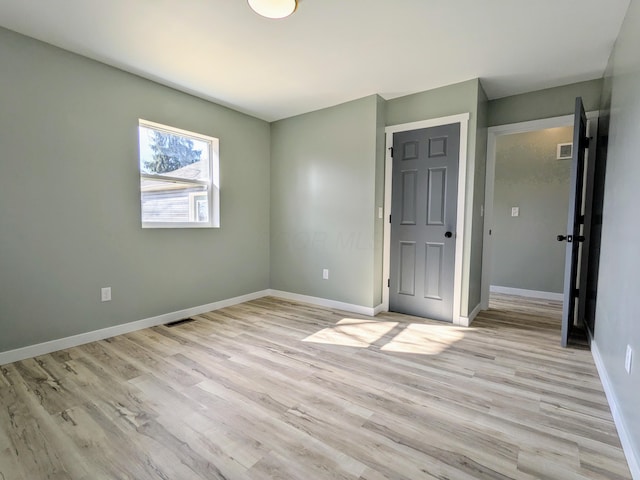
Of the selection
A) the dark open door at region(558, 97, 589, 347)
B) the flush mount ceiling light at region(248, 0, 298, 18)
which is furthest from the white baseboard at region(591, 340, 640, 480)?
the flush mount ceiling light at region(248, 0, 298, 18)

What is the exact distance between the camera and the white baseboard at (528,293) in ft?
13.6

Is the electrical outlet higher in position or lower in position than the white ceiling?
lower

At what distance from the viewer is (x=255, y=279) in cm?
415

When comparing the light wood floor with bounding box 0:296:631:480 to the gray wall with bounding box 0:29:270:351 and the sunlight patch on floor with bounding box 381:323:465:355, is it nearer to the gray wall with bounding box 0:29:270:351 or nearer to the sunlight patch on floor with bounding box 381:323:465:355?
the sunlight patch on floor with bounding box 381:323:465:355

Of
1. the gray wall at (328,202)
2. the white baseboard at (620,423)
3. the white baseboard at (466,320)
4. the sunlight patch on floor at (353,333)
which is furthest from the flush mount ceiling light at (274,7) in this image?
the white baseboard at (466,320)

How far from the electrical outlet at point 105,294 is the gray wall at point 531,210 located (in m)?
4.87

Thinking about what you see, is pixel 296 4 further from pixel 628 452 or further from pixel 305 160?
pixel 628 452

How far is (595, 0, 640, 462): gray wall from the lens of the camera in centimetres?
142

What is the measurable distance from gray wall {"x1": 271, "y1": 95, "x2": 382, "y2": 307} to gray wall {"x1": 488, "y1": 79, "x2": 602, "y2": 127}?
1356 mm

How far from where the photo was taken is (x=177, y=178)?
3254mm

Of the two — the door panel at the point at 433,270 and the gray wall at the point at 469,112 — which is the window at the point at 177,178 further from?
the door panel at the point at 433,270

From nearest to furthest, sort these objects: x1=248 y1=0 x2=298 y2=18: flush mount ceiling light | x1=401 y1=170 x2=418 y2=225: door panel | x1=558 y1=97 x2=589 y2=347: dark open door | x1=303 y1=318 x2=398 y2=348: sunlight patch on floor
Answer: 1. x1=248 y1=0 x2=298 y2=18: flush mount ceiling light
2. x1=558 y1=97 x2=589 y2=347: dark open door
3. x1=303 y1=318 x2=398 y2=348: sunlight patch on floor
4. x1=401 y1=170 x2=418 y2=225: door panel

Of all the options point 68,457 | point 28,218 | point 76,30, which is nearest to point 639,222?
point 68,457

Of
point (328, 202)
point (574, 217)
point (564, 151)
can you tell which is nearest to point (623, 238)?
point (574, 217)
